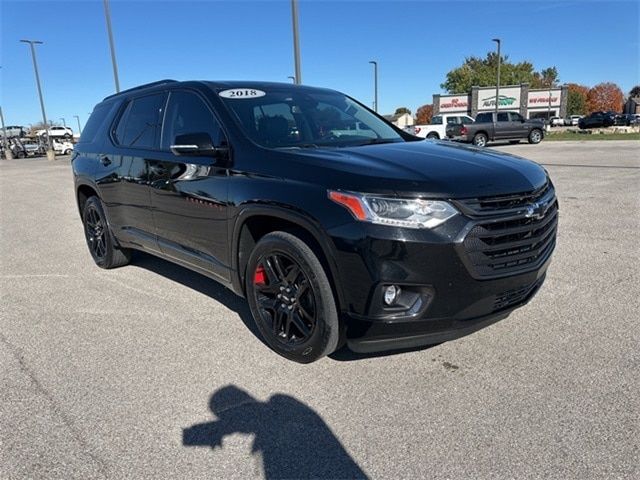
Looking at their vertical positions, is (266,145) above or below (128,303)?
above

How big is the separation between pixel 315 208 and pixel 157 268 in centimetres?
337

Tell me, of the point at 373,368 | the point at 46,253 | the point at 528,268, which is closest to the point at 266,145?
the point at 373,368

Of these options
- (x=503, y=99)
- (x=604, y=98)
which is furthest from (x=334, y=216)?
(x=604, y=98)

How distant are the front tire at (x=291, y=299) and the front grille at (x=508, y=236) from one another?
85 centimetres

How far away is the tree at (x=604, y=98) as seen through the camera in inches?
4446

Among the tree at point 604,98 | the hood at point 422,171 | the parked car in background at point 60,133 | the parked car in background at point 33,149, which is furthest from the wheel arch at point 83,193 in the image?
the tree at point 604,98

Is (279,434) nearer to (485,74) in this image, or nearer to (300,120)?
(300,120)

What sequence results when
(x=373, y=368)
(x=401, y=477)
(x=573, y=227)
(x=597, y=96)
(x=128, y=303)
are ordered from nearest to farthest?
(x=401, y=477) → (x=373, y=368) → (x=128, y=303) → (x=573, y=227) → (x=597, y=96)

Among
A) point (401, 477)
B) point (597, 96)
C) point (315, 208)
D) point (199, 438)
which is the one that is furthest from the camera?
point (597, 96)

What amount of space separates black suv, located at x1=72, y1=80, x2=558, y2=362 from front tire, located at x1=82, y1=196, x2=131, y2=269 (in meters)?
1.23

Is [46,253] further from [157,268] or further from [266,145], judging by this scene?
[266,145]

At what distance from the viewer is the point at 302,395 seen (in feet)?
9.41

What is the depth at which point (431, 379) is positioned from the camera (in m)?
2.97

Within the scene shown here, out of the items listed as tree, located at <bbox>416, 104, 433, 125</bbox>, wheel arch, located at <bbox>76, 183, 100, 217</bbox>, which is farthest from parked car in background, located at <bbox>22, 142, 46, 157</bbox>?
tree, located at <bbox>416, 104, 433, 125</bbox>
